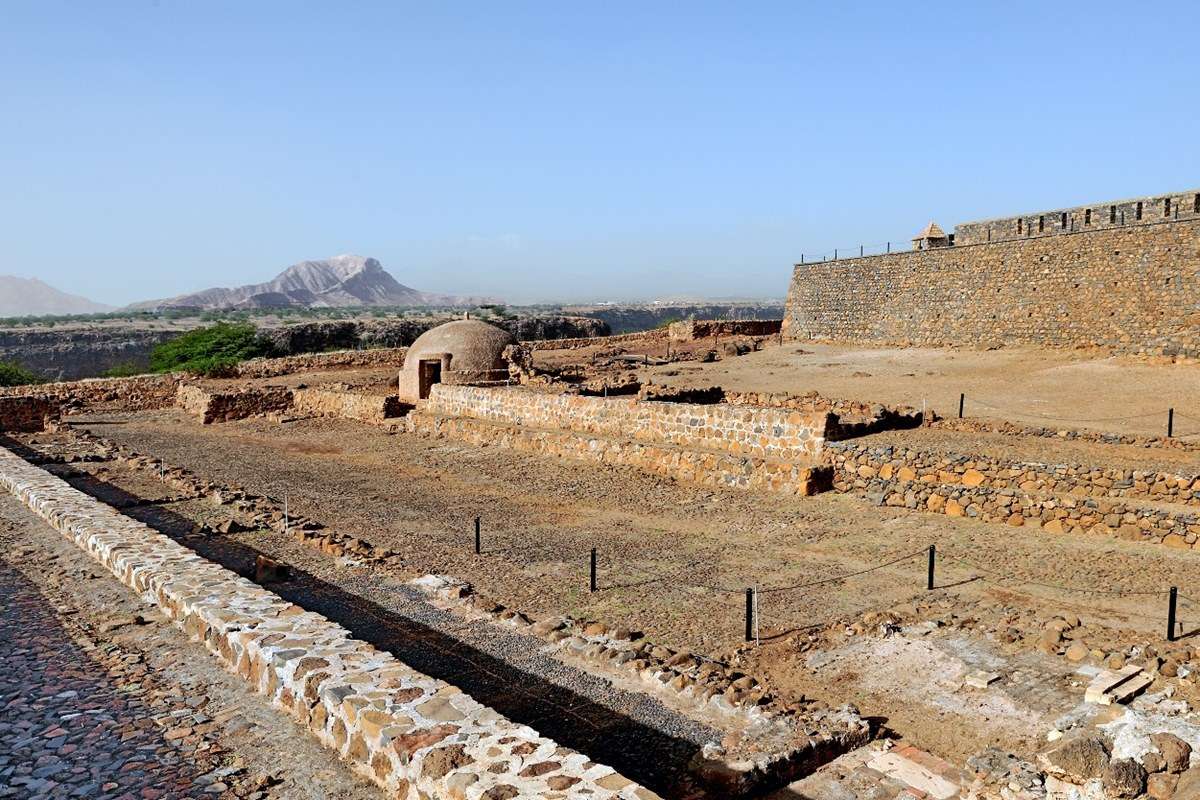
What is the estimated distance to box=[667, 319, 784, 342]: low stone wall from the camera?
39.5m

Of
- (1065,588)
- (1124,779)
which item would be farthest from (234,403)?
(1124,779)

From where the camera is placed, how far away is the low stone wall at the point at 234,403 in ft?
79.4

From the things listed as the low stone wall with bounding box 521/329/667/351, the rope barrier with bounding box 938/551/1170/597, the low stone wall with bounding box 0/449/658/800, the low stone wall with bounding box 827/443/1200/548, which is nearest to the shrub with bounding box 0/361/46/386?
the low stone wall with bounding box 521/329/667/351

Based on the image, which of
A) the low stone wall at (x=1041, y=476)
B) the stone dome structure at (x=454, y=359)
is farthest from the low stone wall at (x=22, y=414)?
the low stone wall at (x=1041, y=476)

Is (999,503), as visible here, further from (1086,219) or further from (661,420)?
(1086,219)

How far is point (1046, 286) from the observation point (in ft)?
83.7

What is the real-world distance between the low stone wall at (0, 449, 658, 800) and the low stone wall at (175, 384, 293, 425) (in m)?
17.5

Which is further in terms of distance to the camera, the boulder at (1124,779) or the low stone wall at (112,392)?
the low stone wall at (112,392)


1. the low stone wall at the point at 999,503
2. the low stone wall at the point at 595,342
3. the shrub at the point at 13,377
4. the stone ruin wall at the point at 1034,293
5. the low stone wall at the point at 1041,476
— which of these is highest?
the stone ruin wall at the point at 1034,293

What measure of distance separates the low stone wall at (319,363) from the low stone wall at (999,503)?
2327 cm

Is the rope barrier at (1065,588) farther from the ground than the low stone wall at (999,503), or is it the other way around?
the low stone wall at (999,503)

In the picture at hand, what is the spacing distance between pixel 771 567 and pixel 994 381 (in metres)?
14.9

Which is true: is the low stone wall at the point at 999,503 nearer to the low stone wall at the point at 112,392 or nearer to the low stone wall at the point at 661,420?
the low stone wall at the point at 661,420

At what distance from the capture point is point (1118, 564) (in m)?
9.68
